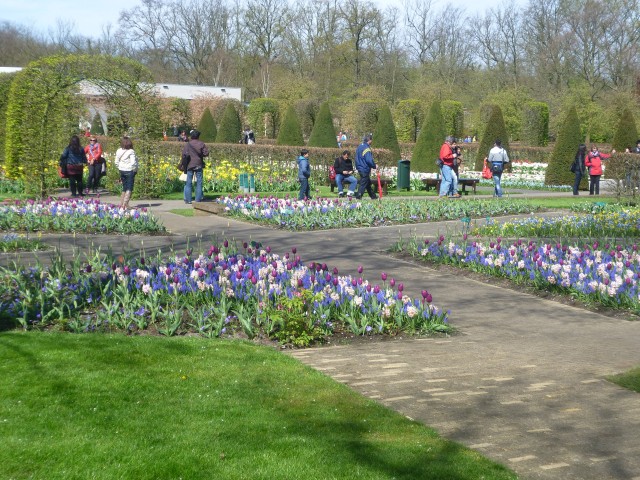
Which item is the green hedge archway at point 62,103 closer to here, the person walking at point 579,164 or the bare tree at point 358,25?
the person walking at point 579,164

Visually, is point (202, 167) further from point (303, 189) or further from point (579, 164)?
point (579, 164)

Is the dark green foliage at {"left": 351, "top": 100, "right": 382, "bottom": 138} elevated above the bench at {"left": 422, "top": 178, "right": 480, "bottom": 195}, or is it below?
above

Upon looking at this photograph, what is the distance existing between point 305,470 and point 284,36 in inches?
2686

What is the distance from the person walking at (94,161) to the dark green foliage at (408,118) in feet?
90.4

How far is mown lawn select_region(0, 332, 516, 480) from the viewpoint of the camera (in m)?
4.22

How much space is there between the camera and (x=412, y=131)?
4738 cm

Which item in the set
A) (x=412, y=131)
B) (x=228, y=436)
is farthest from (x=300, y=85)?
(x=228, y=436)

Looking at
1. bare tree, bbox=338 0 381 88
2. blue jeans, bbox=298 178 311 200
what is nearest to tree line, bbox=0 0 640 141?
bare tree, bbox=338 0 381 88

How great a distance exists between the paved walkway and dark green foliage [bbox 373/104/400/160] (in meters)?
22.2

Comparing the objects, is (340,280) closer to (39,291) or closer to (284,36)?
(39,291)

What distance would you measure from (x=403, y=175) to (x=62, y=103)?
9.73 meters

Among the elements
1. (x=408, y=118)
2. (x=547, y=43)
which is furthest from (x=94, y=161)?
(x=547, y=43)

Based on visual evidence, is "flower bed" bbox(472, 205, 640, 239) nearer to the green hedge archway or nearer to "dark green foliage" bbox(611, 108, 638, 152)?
the green hedge archway

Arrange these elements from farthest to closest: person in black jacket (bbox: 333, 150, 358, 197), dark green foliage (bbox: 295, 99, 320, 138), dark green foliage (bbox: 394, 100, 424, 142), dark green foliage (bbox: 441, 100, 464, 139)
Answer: dark green foliage (bbox: 295, 99, 320, 138), dark green foliage (bbox: 441, 100, 464, 139), dark green foliage (bbox: 394, 100, 424, 142), person in black jacket (bbox: 333, 150, 358, 197)
